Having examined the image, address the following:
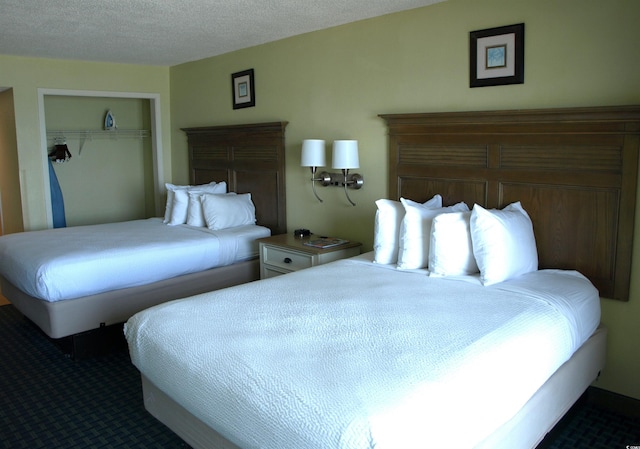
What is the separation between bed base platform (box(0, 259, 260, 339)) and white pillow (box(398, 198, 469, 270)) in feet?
5.39

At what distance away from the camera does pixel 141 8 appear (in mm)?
3189

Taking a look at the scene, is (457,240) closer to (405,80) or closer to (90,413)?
(405,80)

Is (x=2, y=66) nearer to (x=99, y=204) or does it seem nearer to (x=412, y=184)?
(x=99, y=204)

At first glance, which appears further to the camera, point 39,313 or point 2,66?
point 2,66

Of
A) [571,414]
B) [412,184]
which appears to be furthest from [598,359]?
[412,184]

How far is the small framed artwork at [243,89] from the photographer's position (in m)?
4.52

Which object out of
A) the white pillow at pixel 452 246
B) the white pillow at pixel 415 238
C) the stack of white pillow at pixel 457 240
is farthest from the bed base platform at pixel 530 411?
the white pillow at pixel 415 238

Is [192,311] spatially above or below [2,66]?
below

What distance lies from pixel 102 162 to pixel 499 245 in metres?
4.91

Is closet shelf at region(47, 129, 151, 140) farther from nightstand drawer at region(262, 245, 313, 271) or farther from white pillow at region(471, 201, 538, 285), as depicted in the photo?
white pillow at region(471, 201, 538, 285)

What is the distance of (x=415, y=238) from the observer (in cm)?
285

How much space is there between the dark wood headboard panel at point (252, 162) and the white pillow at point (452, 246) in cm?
189

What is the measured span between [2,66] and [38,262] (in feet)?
7.74

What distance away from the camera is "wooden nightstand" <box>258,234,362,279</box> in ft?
11.5
